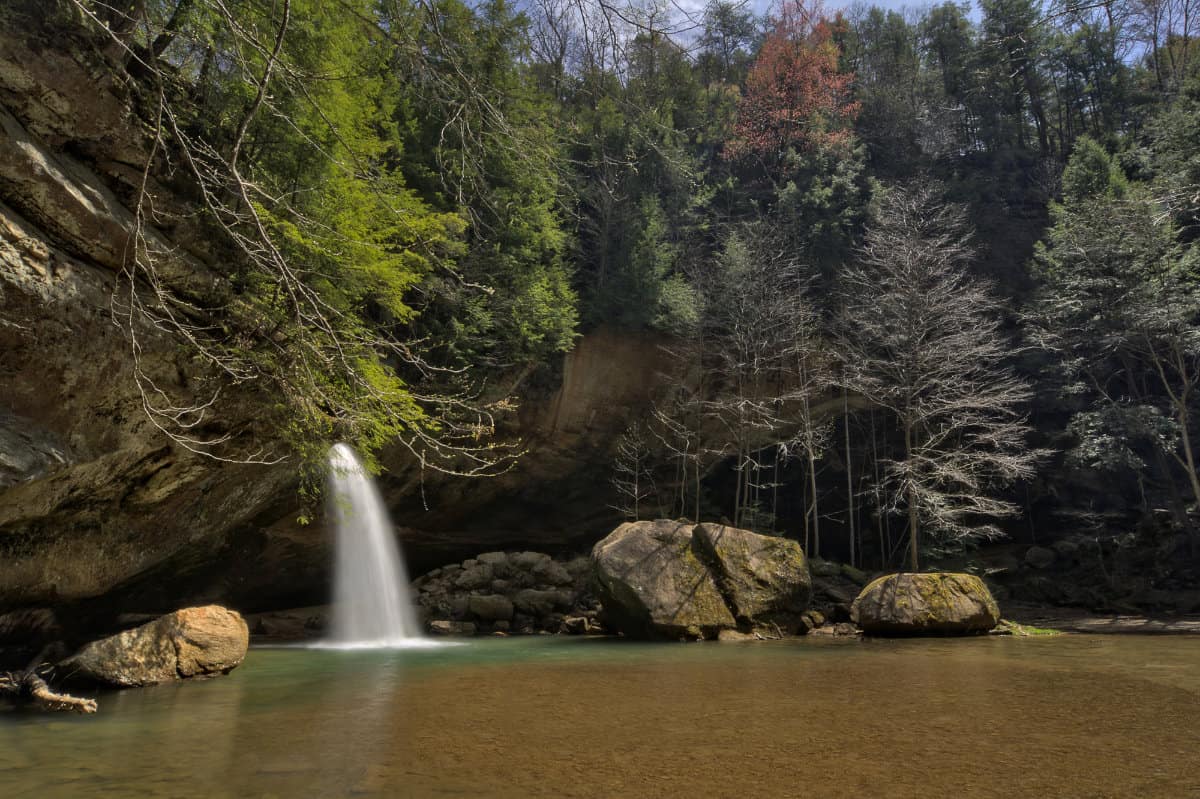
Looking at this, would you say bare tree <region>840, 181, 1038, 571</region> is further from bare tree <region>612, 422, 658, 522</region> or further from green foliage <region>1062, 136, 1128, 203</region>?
green foliage <region>1062, 136, 1128, 203</region>

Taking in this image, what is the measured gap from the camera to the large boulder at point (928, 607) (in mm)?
12039

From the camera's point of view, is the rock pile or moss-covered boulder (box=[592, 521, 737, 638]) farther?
the rock pile

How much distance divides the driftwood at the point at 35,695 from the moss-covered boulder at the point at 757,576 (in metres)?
9.90

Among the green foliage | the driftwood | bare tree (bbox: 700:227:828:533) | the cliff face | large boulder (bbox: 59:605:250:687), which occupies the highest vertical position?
the green foliage

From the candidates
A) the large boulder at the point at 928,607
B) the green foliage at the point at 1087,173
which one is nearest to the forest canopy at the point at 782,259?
the green foliage at the point at 1087,173

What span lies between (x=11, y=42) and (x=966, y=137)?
36.4 meters

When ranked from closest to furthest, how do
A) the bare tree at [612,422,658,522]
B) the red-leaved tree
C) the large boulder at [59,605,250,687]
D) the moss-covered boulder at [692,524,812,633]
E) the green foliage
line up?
the large boulder at [59,605,250,687], the moss-covered boulder at [692,524,812,633], the bare tree at [612,422,658,522], the green foliage, the red-leaved tree

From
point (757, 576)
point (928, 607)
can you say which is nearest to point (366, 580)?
point (757, 576)

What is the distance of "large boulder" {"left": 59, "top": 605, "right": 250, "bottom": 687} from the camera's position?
24.8 ft

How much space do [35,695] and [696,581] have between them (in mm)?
9745

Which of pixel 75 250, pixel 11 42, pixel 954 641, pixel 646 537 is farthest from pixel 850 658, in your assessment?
pixel 11 42

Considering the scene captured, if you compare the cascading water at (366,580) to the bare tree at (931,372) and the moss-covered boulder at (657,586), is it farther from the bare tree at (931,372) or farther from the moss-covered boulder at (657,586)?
the bare tree at (931,372)

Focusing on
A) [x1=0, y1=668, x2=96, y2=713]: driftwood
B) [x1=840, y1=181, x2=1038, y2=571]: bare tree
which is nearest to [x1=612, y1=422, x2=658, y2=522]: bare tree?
[x1=840, y1=181, x2=1038, y2=571]: bare tree

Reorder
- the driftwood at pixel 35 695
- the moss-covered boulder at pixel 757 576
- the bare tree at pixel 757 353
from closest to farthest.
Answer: the driftwood at pixel 35 695
the moss-covered boulder at pixel 757 576
the bare tree at pixel 757 353
